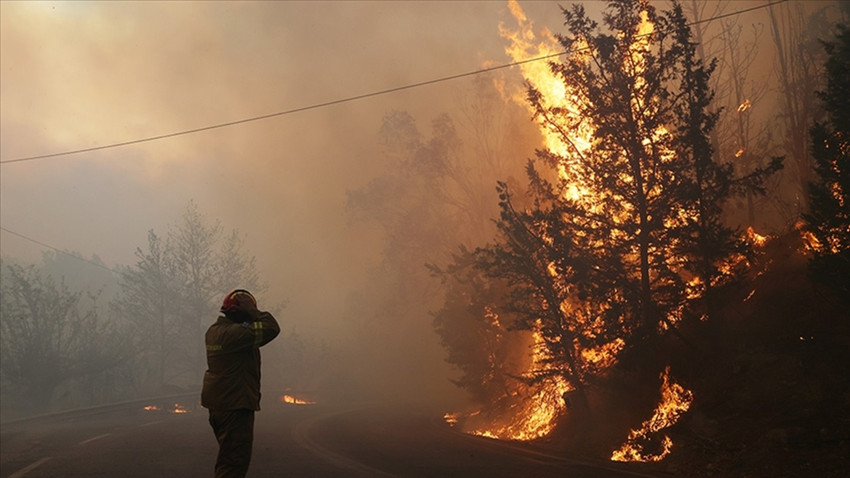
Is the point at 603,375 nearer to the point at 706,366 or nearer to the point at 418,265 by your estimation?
the point at 706,366

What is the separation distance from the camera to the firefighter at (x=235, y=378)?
6113 mm

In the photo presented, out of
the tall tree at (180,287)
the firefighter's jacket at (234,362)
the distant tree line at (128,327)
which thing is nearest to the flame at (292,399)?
the distant tree line at (128,327)

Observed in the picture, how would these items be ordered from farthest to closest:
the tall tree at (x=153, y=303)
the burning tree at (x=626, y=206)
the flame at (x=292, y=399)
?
the tall tree at (x=153, y=303)
the flame at (x=292, y=399)
the burning tree at (x=626, y=206)

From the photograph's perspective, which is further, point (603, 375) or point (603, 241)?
point (603, 375)

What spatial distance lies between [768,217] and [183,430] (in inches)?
939

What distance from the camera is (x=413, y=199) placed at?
1890 inches

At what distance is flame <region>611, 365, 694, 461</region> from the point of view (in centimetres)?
1254

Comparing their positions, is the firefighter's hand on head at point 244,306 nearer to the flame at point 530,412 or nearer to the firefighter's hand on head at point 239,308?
the firefighter's hand on head at point 239,308

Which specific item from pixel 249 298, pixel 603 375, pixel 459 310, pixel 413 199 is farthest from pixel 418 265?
pixel 249 298

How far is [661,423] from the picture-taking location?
13.6 meters

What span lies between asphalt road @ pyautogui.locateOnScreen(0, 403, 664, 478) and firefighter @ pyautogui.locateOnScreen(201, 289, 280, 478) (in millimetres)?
3417

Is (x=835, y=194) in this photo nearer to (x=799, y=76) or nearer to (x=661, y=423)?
(x=661, y=423)

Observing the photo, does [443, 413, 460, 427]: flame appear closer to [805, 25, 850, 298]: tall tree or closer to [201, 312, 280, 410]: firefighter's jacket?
[805, 25, 850, 298]: tall tree

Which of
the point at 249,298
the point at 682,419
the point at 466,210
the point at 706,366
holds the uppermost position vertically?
the point at 466,210
